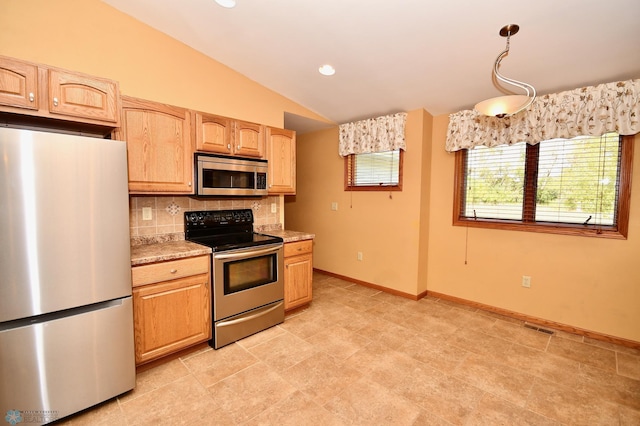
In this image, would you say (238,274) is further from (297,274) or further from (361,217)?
(361,217)

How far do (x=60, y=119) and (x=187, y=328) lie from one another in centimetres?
169

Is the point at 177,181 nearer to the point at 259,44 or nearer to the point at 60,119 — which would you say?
the point at 60,119

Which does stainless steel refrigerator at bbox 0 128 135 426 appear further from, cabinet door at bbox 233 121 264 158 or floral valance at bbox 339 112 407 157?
floral valance at bbox 339 112 407 157

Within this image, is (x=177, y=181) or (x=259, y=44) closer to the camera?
(x=177, y=181)

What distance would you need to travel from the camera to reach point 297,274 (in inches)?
124

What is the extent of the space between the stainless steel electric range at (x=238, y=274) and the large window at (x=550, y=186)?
7.70 feet

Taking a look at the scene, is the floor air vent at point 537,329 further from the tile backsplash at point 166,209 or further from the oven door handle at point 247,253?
the tile backsplash at point 166,209

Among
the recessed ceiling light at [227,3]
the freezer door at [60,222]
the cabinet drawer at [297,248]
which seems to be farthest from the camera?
the cabinet drawer at [297,248]

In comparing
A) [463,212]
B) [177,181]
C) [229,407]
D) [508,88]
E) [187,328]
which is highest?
[508,88]

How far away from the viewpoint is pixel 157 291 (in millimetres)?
2113

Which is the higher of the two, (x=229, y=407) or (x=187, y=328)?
(x=187, y=328)

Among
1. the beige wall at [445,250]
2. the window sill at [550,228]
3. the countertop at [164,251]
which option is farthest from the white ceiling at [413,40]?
the countertop at [164,251]

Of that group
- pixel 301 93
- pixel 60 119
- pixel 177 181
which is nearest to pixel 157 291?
pixel 177 181

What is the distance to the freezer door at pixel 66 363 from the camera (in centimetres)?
150
